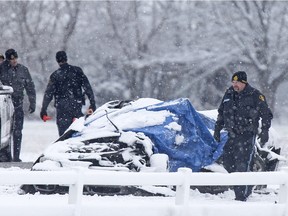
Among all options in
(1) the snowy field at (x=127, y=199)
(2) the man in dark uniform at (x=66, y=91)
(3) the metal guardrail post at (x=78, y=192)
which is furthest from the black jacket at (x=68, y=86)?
(3) the metal guardrail post at (x=78, y=192)

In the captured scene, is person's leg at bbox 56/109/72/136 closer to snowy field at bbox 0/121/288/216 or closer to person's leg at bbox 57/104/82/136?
person's leg at bbox 57/104/82/136

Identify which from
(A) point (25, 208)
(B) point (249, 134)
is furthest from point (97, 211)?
(B) point (249, 134)

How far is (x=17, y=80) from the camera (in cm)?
1689

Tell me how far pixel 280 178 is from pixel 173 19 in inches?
1137

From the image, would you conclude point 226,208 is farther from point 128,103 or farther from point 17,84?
point 17,84

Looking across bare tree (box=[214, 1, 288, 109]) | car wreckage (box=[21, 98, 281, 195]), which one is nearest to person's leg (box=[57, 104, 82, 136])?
car wreckage (box=[21, 98, 281, 195])

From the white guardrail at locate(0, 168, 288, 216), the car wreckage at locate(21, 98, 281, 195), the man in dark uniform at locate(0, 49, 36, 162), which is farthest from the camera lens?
the man in dark uniform at locate(0, 49, 36, 162)

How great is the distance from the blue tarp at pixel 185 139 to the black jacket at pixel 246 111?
459 mm

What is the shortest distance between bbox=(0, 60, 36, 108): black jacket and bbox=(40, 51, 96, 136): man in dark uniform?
1.16m

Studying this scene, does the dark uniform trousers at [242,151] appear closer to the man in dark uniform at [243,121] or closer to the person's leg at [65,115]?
the man in dark uniform at [243,121]

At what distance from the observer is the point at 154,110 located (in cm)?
1298

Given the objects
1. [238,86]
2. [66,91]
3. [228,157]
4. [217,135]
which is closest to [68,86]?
[66,91]

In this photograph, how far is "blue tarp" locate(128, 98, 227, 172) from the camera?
12.4 metres

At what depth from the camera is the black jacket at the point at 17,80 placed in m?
16.9
